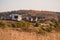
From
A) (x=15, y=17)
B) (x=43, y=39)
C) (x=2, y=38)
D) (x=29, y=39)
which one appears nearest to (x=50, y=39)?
(x=43, y=39)

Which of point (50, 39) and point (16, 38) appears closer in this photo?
point (16, 38)

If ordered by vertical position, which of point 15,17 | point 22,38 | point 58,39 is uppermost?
point 22,38

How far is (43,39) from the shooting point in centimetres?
894

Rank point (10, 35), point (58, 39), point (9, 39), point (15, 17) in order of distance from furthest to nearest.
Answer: point (15, 17) → point (58, 39) → point (10, 35) → point (9, 39)

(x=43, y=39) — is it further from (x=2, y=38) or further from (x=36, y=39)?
(x=2, y=38)

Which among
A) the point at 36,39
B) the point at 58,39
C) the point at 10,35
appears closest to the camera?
the point at 10,35

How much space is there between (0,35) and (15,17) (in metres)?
55.5

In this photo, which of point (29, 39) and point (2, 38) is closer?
point (2, 38)

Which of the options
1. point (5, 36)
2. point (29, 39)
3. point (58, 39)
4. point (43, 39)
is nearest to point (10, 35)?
point (5, 36)

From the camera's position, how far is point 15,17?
208ft

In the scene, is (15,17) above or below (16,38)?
below

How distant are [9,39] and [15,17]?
55965 mm

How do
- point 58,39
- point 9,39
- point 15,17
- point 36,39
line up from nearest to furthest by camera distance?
Answer: 1. point 9,39
2. point 36,39
3. point 58,39
4. point 15,17

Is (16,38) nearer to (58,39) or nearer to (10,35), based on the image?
(10,35)
